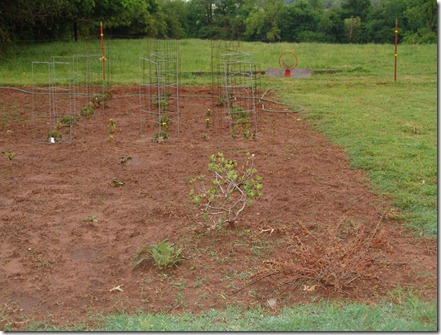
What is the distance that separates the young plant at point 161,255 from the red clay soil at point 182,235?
55 millimetres

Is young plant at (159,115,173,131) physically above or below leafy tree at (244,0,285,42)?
below

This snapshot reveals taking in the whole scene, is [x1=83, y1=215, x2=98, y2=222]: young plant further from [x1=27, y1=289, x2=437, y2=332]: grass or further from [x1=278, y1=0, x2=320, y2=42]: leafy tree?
[x1=278, y1=0, x2=320, y2=42]: leafy tree

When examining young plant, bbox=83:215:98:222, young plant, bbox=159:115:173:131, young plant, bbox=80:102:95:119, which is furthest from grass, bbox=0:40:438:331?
young plant, bbox=159:115:173:131

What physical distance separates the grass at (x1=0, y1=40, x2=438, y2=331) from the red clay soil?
0.22 metres

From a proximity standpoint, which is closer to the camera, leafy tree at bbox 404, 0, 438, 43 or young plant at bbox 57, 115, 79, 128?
young plant at bbox 57, 115, 79, 128

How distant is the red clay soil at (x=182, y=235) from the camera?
12.5 ft

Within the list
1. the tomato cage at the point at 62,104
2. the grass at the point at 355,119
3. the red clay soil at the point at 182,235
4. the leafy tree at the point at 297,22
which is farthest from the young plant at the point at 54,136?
the leafy tree at the point at 297,22

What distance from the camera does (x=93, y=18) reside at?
2222 centimetres

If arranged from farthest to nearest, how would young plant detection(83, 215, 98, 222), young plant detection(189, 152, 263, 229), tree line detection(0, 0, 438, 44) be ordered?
tree line detection(0, 0, 438, 44), young plant detection(83, 215, 98, 222), young plant detection(189, 152, 263, 229)

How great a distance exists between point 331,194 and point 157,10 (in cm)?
2769

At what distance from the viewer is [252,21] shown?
1200 inches

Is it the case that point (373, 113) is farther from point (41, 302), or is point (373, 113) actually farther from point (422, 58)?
point (422, 58)

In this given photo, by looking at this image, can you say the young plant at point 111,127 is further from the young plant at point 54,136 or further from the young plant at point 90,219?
the young plant at point 90,219

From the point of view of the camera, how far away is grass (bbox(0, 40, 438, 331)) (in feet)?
10.8
